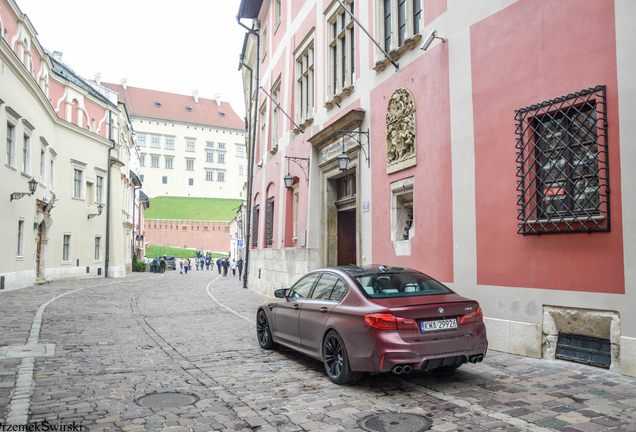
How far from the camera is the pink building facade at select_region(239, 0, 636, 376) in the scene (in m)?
6.81

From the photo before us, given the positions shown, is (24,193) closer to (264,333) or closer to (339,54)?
(339,54)

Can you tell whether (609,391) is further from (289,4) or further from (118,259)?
(118,259)

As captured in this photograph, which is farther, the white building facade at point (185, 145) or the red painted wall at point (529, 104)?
the white building facade at point (185, 145)

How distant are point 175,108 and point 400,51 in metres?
99.9

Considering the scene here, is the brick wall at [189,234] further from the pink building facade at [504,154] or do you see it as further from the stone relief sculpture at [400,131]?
the stone relief sculpture at [400,131]

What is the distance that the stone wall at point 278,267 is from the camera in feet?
54.2

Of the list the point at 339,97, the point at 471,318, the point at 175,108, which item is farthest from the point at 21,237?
the point at 175,108

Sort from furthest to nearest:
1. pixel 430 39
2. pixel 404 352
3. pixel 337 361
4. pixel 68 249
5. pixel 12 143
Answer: pixel 68 249
pixel 12 143
pixel 430 39
pixel 337 361
pixel 404 352

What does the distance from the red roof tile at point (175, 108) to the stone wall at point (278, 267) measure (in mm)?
82905

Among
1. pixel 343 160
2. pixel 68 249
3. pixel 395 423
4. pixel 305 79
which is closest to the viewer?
pixel 395 423

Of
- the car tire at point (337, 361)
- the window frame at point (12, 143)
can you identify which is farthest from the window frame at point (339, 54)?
the window frame at point (12, 143)

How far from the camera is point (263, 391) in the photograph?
19.8 ft

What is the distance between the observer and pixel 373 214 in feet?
42.8

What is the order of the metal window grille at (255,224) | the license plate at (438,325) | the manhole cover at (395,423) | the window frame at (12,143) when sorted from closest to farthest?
1. the manhole cover at (395,423)
2. the license plate at (438,325)
3. the window frame at (12,143)
4. the metal window grille at (255,224)
